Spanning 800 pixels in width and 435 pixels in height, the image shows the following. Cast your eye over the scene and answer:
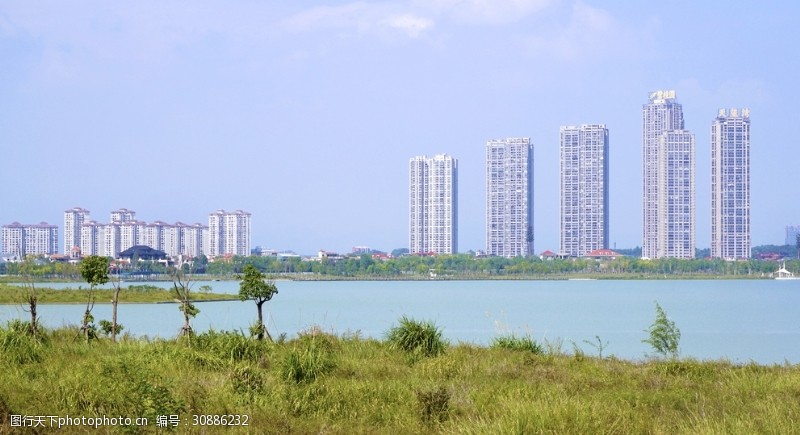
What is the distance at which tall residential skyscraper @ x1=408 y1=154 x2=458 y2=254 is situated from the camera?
164750 mm

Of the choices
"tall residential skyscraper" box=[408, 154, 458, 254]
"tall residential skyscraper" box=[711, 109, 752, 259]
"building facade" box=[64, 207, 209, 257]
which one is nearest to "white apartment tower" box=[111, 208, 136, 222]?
"building facade" box=[64, 207, 209, 257]

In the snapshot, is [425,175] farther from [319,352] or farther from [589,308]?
[319,352]

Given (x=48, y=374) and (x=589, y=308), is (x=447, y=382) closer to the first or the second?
(x=48, y=374)

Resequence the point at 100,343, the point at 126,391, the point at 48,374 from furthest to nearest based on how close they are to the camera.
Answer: the point at 100,343, the point at 48,374, the point at 126,391

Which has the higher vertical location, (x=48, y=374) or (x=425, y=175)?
(x=425, y=175)

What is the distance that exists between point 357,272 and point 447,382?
122 metres

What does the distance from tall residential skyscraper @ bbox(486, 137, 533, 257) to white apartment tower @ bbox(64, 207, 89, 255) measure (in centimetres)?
6984

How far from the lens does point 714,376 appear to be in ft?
31.7

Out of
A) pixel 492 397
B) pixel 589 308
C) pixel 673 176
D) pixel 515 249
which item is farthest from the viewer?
pixel 515 249

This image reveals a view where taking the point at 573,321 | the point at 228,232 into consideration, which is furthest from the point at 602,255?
the point at 573,321

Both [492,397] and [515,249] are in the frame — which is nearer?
[492,397]

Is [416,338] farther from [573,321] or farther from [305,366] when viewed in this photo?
[573,321]

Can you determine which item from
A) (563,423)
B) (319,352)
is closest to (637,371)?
(319,352)

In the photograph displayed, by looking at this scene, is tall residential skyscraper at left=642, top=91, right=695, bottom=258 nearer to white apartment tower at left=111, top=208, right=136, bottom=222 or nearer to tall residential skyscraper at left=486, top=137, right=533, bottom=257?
tall residential skyscraper at left=486, top=137, right=533, bottom=257
